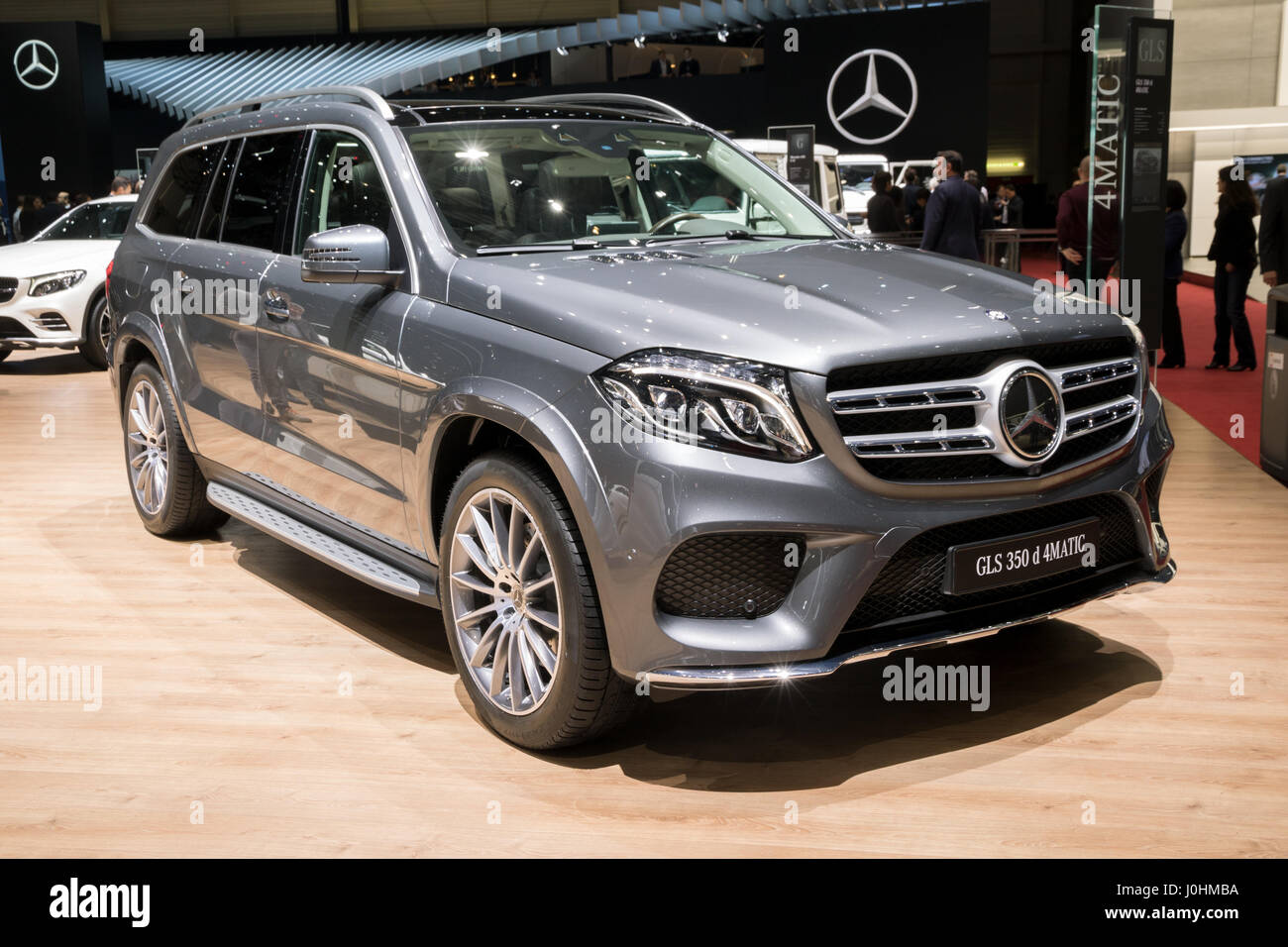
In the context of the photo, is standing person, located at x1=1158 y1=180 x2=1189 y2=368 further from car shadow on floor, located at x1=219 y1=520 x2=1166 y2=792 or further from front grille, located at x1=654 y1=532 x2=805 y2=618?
front grille, located at x1=654 y1=532 x2=805 y2=618

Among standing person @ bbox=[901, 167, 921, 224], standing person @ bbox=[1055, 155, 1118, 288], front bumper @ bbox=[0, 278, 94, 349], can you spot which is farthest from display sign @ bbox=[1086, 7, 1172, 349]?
standing person @ bbox=[901, 167, 921, 224]

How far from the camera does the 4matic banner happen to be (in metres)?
23.0

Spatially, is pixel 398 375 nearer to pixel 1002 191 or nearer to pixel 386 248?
pixel 386 248

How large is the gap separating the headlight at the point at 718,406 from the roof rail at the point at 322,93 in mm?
1577

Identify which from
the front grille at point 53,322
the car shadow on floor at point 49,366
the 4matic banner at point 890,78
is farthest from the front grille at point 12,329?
the 4matic banner at point 890,78

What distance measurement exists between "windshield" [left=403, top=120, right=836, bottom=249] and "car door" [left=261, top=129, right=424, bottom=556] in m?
0.22

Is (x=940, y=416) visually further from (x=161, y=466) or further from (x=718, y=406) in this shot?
(x=161, y=466)

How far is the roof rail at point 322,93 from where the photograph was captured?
13.1ft

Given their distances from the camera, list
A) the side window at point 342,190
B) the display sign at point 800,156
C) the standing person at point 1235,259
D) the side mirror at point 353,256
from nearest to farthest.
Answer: the side mirror at point 353,256 < the side window at point 342,190 < the standing person at point 1235,259 < the display sign at point 800,156

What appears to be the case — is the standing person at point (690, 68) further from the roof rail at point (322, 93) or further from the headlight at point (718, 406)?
the headlight at point (718, 406)

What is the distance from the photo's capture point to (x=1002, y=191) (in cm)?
2572

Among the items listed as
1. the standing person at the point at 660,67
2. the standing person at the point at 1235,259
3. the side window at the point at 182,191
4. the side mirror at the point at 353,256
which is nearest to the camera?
the side mirror at the point at 353,256

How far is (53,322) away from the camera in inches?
448

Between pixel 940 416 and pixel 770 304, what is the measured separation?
18.7 inches
